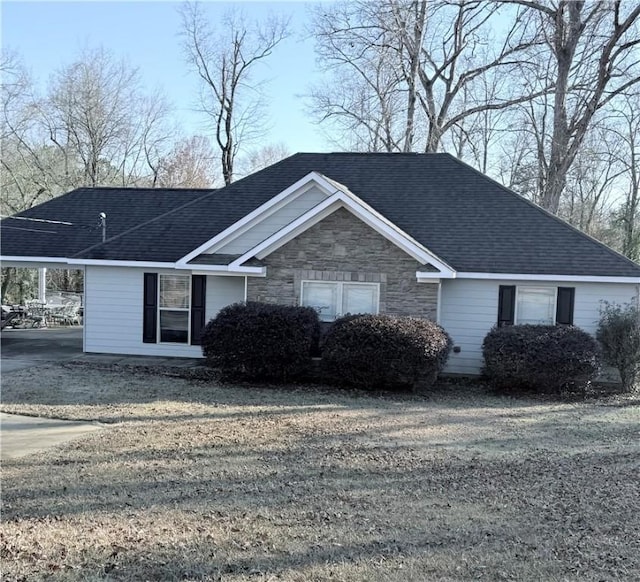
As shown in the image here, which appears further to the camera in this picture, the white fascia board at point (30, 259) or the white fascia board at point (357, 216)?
the white fascia board at point (30, 259)

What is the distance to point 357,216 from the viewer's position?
14.1 metres

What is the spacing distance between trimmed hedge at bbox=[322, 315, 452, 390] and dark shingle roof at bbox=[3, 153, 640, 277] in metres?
3.17

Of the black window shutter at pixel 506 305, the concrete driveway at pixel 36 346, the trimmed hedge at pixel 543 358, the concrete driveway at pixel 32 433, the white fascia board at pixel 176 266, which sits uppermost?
the white fascia board at pixel 176 266

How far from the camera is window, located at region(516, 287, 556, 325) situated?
1435cm

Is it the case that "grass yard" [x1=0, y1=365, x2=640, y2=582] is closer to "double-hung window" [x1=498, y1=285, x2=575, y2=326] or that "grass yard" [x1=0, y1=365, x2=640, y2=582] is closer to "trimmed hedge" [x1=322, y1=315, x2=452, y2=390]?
"trimmed hedge" [x1=322, y1=315, x2=452, y2=390]

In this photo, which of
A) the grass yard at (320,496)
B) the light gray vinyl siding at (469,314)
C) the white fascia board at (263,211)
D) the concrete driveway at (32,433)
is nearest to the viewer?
the grass yard at (320,496)

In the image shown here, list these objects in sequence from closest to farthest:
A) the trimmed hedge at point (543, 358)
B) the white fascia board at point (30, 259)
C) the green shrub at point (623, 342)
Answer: the trimmed hedge at point (543, 358) → the green shrub at point (623, 342) → the white fascia board at point (30, 259)

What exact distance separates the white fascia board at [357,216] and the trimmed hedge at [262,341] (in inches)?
76.3

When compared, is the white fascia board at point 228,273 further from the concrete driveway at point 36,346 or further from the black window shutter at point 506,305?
the black window shutter at point 506,305

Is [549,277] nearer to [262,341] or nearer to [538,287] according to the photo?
[538,287]

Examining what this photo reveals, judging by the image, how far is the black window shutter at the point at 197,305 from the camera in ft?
52.5

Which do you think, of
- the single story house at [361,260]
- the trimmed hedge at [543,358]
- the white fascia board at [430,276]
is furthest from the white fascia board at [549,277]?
the trimmed hedge at [543,358]

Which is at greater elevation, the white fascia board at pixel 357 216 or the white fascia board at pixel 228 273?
the white fascia board at pixel 357 216

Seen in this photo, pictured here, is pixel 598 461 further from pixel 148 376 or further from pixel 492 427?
pixel 148 376
